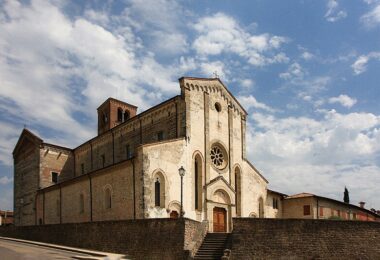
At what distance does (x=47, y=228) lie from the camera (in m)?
32.9

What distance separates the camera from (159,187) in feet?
Result: 96.4

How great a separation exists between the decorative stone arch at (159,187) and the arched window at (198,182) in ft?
12.3

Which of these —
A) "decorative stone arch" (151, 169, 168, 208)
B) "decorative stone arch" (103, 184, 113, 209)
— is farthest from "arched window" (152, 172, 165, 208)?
"decorative stone arch" (103, 184, 113, 209)

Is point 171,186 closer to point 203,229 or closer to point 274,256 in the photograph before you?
point 203,229

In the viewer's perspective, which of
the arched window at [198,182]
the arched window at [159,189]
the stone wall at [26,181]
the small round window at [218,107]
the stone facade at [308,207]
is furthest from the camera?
the stone wall at [26,181]

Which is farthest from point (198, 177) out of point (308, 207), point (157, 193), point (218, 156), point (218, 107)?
point (308, 207)

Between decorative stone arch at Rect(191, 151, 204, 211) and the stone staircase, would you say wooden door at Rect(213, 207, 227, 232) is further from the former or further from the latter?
the stone staircase

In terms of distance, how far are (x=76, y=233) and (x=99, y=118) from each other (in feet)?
90.5

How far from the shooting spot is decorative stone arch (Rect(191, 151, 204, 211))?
32094 millimetres

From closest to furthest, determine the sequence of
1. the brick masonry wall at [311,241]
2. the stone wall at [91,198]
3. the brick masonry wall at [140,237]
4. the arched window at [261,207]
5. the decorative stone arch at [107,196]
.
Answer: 1. the brick masonry wall at [311,241]
2. the brick masonry wall at [140,237]
3. the stone wall at [91,198]
4. the decorative stone arch at [107,196]
5. the arched window at [261,207]

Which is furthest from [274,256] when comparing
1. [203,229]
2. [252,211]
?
[252,211]

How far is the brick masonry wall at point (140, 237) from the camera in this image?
23281 millimetres

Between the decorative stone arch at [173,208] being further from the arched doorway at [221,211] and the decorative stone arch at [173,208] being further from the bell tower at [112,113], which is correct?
the bell tower at [112,113]

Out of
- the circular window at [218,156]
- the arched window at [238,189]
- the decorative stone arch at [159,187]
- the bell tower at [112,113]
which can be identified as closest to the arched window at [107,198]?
the decorative stone arch at [159,187]
